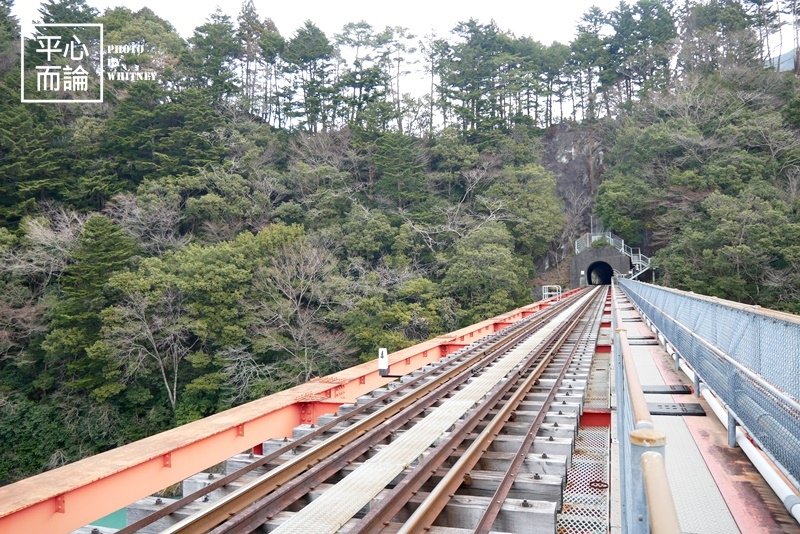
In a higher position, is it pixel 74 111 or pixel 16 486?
pixel 74 111

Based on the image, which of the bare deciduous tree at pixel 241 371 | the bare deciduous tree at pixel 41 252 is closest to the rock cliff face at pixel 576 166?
the bare deciduous tree at pixel 241 371

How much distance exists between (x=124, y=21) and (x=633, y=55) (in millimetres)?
52816

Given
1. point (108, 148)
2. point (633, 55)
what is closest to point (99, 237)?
point (108, 148)

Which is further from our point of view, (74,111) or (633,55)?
(633,55)

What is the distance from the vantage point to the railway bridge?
10.9ft

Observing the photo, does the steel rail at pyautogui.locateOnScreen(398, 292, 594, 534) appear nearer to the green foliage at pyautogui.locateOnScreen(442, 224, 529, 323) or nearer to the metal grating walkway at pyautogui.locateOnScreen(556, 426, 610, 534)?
the metal grating walkway at pyautogui.locateOnScreen(556, 426, 610, 534)

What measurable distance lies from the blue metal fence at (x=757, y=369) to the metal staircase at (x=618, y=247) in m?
35.7

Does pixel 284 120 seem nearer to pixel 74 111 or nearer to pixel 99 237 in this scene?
pixel 74 111

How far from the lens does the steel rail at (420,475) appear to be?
365cm

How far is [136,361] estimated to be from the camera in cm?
2411

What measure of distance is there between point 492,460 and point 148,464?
3.18 metres

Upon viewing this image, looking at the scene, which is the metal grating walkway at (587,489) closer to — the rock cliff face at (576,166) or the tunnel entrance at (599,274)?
the tunnel entrance at (599,274)

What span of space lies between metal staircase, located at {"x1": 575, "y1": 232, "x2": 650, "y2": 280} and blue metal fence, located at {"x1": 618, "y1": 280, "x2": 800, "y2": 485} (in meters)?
35.7

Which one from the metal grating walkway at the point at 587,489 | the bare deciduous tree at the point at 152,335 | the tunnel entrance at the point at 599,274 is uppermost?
the tunnel entrance at the point at 599,274
